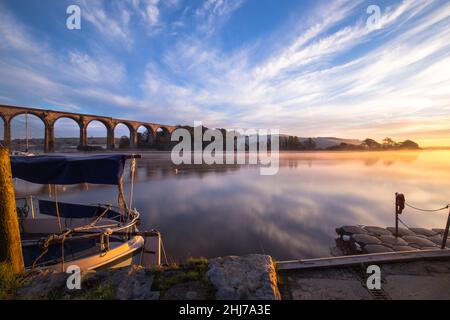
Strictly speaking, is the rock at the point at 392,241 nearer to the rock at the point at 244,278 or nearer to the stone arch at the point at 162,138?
the rock at the point at 244,278

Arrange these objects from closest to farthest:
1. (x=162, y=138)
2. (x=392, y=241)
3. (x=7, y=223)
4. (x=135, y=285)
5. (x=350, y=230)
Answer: (x=135, y=285) < (x=7, y=223) < (x=392, y=241) < (x=350, y=230) < (x=162, y=138)

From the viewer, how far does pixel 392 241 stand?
23.3ft

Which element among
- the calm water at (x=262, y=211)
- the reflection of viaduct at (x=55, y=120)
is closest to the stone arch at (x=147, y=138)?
the reflection of viaduct at (x=55, y=120)

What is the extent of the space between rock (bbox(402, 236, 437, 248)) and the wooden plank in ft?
12.8

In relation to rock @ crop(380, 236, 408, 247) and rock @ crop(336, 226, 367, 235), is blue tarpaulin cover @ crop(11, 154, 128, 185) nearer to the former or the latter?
rock @ crop(336, 226, 367, 235)

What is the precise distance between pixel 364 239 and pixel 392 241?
88 cm

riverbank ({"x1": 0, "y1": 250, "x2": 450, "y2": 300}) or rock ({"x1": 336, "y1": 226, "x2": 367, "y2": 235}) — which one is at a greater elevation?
riverbank ({"x1": 0, "y1": 250, "x2": 450, "y2": 300})

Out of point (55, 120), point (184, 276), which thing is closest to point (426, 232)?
point (184, 276)

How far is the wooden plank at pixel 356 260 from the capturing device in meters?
3.47

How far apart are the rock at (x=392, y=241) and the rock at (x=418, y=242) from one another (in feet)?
0.75

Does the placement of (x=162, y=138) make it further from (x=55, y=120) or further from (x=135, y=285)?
(x=135, y=285)

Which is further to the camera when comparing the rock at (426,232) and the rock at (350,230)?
the rock at (426,232)

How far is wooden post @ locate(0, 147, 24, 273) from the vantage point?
127 inches

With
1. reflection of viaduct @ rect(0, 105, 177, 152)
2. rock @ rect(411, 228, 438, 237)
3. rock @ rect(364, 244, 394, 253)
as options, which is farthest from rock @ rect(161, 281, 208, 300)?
reflection of viaduct @ rect(0, 105, 177, 152)
